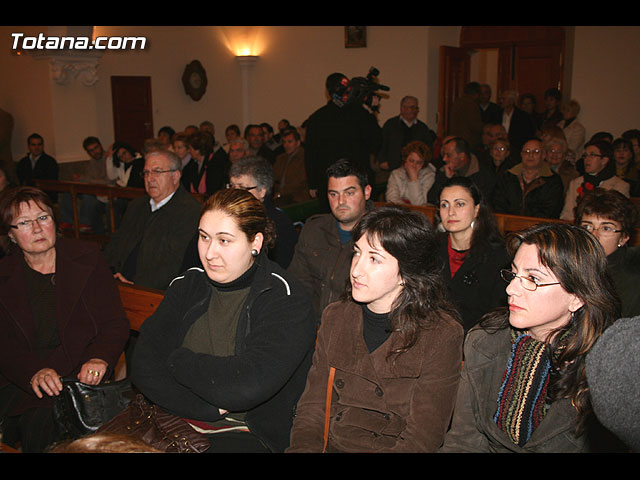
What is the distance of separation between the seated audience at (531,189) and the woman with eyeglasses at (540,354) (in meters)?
3.24

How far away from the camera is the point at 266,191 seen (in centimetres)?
369

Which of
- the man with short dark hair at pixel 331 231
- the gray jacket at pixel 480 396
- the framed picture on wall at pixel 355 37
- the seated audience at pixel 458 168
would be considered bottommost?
the gray jacket at pixel 480 396

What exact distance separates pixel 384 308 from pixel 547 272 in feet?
1.89

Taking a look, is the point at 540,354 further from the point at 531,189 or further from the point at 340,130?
the point at 340,130

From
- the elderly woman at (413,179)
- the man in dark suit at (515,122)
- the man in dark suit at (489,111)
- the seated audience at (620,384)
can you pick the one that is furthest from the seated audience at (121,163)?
the seated audience at (620,384)

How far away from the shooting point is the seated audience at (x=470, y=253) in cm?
293

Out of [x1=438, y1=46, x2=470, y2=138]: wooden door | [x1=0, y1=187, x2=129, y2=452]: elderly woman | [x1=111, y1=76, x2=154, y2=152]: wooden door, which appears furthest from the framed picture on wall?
[x1=0, y1=187, x2=129, y2=452]: elderly woman

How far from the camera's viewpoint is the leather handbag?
1.96 meters

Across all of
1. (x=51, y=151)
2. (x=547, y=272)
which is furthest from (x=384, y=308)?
(x=51, y=151)

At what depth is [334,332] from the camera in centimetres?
207

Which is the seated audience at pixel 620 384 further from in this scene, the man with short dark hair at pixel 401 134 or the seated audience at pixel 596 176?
the man with short dark hair at pixel 401 134

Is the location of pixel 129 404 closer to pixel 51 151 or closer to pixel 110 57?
pixel 51 151

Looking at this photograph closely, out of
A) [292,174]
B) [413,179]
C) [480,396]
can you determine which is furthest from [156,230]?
[292,174]

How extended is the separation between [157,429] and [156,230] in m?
1.97
